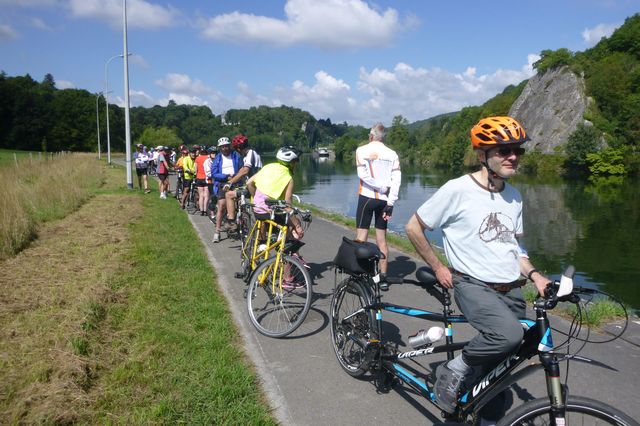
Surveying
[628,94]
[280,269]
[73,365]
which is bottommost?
[73,365]

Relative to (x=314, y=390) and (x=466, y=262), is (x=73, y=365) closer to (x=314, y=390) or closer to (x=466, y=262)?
(x=314, y=390)

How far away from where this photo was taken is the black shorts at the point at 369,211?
20.5 ft

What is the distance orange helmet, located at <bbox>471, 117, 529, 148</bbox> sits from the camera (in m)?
2.71

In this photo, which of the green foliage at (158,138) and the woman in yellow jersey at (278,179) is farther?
the green foliage at (158,138)

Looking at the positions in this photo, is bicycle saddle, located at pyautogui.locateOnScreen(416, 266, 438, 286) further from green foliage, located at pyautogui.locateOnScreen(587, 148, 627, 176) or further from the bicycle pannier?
green foliage, located at pyautogui.locateOnScreen(587, 148, 627, 176)

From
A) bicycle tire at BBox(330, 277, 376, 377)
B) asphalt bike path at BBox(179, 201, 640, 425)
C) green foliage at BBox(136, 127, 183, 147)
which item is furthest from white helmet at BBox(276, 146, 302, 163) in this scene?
green foliage at BBox(136, 127, 183, 147)

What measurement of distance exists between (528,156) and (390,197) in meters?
69.7

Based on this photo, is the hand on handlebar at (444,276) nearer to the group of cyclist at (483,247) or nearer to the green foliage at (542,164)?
the group of cyclist at (483,247)

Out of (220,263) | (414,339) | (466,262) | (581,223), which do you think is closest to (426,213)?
(466,262)

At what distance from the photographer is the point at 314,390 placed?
147 inches

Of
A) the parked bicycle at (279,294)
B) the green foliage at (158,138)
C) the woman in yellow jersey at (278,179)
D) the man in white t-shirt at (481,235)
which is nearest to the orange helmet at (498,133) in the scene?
the man in white t-shirt at (481,235)

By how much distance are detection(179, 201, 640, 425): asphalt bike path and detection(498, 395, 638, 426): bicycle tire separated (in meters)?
0.36

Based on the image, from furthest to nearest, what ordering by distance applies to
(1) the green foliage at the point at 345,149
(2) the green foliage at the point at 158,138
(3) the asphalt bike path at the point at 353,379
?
1. (1) the green foliage at the point at 345,149
2. (2) the green foliage at the point at 158,138
3. (3) the asphalt bike path at the point at 353,379

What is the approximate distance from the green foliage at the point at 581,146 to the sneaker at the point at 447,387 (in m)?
67.2
